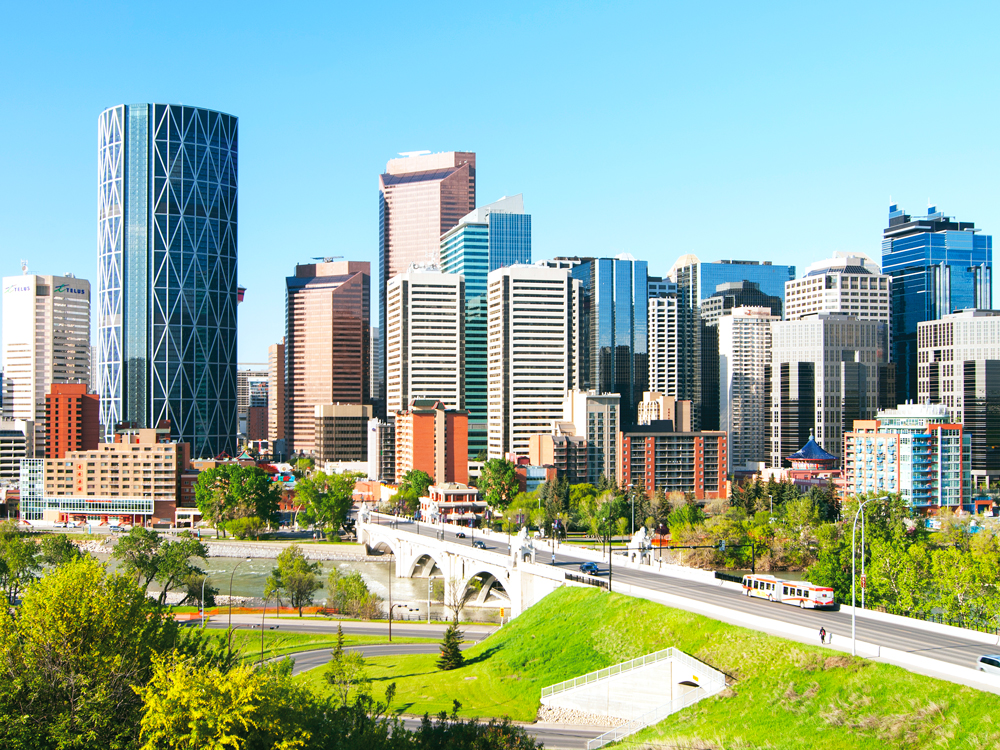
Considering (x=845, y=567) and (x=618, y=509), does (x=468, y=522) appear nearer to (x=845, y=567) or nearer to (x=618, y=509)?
(x=618, y=509)

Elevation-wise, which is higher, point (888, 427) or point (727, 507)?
point (888, 427)

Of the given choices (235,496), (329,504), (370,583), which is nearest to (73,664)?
(370,583)

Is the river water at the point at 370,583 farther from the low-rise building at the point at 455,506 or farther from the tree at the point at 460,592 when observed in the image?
the low-rise building at the point at 455,506

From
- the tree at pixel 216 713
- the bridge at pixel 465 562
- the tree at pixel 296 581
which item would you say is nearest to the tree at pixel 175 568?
the tree at pixel 296 581

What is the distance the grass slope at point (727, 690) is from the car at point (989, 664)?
3.35 meters

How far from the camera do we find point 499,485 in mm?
174500

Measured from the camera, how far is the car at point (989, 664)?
1970 inches

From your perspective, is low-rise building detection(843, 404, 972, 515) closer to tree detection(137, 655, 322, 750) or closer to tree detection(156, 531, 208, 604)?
tree detection(156, 531, 208, 604)

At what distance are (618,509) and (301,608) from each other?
6123cm

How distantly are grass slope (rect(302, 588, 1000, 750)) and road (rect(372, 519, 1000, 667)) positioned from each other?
16.8 feet

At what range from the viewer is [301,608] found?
101750 mm

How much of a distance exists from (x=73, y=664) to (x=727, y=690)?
35563mm

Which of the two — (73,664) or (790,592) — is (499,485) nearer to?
(790,592)

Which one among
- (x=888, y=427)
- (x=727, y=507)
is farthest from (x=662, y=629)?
(x=888, y=427)
